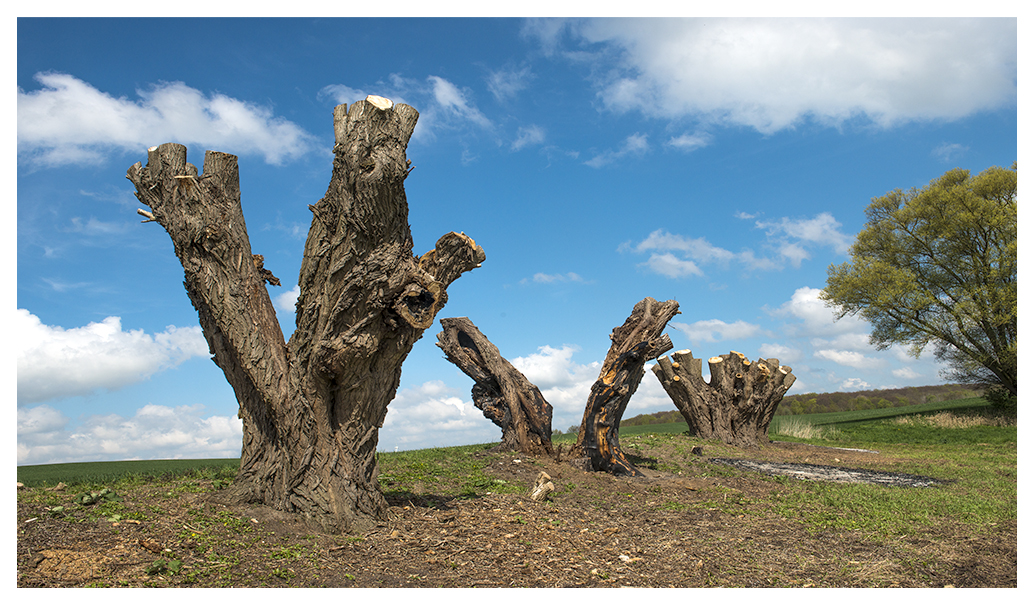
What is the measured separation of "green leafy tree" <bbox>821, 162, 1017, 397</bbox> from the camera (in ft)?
72.6

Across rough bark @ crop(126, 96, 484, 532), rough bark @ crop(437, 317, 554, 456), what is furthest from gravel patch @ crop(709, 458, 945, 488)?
rough bark @ crop(126, 96, 484, 532)

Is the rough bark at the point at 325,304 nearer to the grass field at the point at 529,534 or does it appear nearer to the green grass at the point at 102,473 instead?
the grass field at the point at 529,534

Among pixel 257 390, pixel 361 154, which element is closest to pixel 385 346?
pixel 257 390

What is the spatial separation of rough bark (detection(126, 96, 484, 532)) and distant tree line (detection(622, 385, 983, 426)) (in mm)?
27853

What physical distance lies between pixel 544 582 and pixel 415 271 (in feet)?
9.01

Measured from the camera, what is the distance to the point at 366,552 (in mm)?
5160

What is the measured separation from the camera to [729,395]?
15.2m

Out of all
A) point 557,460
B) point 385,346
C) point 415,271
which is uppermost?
point 415,271

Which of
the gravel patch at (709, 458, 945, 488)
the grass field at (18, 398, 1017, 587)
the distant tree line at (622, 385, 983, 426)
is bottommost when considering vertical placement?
the distant tree line at (622, 385, 983, 426)

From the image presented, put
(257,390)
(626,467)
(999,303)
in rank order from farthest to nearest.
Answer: (999,303)
(626,467)
(257,390)

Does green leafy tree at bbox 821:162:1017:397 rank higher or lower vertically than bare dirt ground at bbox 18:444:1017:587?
higher

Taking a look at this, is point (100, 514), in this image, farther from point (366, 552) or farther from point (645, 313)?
point (645, 313)

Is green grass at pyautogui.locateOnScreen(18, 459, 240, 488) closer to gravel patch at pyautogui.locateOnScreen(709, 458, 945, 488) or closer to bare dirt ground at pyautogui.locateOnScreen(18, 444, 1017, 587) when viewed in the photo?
bare dirt ground at pyautogui.locateOnScreen(18, 444, 1017, 587)

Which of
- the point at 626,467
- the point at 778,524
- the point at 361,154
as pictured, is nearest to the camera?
the point at 361,154
